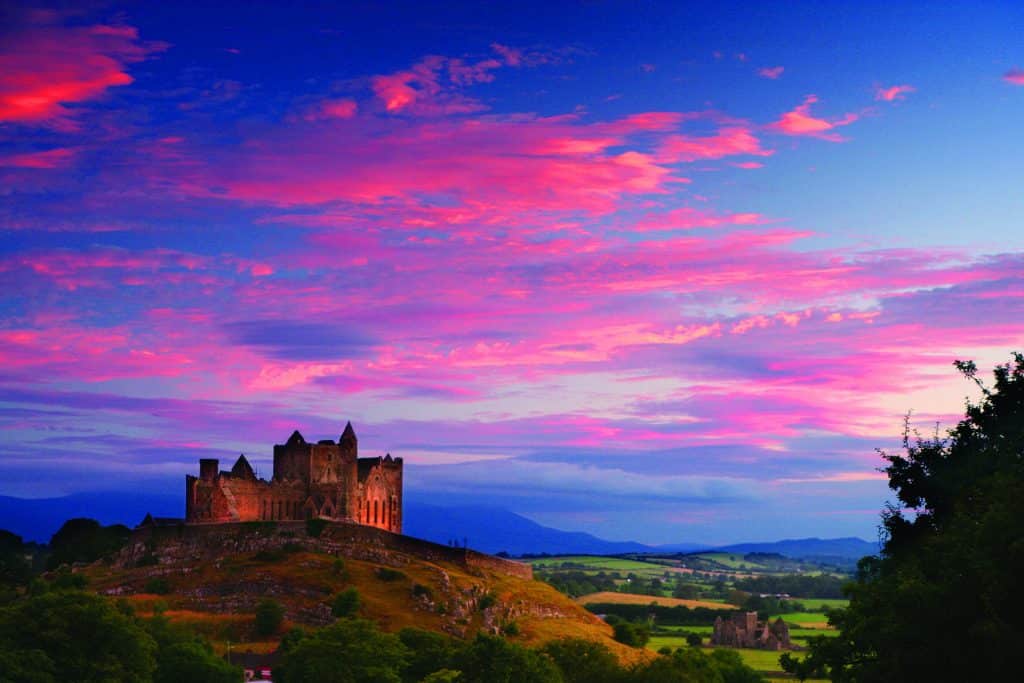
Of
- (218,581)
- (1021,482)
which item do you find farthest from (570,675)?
(1021,482)

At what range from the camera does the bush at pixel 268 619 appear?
5379 inches

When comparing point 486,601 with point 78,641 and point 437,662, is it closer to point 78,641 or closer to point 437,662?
point 437,662

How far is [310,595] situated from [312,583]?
2.54m

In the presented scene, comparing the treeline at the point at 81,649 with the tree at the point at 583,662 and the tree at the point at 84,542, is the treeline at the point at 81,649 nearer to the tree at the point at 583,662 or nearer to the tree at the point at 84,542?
the tree at the point at 583,662

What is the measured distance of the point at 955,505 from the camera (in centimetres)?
5566

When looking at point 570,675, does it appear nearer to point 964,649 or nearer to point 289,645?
point 289,645

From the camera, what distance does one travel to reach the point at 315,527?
15875cm

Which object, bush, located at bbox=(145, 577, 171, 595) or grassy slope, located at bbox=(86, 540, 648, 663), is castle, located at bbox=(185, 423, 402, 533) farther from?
bush, located at bbox=(145, 577, 171, 595)

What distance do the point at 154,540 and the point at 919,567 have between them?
124870mm

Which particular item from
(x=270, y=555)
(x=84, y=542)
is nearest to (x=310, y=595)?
(x=270, y=555)

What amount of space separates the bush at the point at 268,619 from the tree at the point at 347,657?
2364cm

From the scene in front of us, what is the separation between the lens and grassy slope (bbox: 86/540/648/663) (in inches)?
5472

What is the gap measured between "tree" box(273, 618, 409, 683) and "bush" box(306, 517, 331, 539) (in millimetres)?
45036

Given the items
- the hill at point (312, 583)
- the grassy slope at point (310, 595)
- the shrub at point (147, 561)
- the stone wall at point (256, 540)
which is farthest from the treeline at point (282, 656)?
the shrub at point (147, 561)
